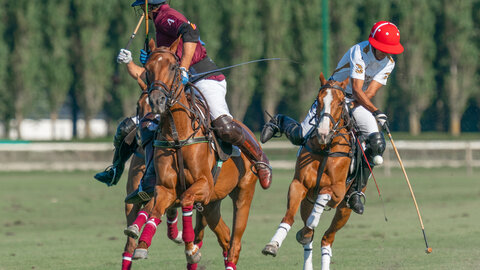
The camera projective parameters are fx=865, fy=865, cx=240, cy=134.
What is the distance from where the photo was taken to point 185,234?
25.2 feet

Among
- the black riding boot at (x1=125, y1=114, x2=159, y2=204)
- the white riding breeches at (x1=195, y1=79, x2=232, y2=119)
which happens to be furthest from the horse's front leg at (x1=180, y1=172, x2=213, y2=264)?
the white riding breeches at (x1=195, y1=79, x2=232, y2=119)

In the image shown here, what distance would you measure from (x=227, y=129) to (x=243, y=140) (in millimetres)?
338

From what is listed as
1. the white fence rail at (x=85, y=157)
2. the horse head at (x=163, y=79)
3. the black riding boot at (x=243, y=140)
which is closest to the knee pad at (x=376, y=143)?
the black riding boot at (x=243, y=140)

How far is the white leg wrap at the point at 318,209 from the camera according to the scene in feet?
27.0

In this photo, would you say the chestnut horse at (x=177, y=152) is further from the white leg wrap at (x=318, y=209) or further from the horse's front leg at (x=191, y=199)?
the white leg wrap at (x=318, y=209)

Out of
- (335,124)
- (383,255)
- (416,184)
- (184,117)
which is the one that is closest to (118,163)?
(184,117)

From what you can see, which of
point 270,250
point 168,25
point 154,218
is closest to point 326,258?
point 270,250

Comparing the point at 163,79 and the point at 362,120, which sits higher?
the point at 163,79

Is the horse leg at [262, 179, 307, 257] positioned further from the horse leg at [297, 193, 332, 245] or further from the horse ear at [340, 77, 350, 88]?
the horse ear at [340, 77, 350, 88]

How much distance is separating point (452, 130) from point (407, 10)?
6.10m

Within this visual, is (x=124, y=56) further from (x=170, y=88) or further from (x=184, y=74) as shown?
(x=170, y=88)

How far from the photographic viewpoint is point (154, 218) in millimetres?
7336

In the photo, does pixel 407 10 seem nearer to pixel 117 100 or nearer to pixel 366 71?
pixel 117 100

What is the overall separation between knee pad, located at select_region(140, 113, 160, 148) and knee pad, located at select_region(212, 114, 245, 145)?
1.84 ft
